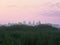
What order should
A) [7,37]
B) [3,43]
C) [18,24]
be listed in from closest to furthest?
[3,43], [7,37], [18,24]

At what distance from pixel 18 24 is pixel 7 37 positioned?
23.6 feet

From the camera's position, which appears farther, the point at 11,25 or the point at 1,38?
the point at 11,25

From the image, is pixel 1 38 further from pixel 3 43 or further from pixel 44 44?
pixel 44 44

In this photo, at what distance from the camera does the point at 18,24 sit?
24094mm

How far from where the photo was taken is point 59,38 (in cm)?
1772

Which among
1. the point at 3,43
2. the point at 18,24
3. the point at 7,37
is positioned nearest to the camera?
the point at 3,43

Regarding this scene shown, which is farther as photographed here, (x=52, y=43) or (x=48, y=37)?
(x=48, y=37)

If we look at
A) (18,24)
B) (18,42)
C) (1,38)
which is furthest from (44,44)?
(18,24)

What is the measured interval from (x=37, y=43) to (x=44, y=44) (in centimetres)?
40

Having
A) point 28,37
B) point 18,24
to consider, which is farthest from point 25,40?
point 18,24

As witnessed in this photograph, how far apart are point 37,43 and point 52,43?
857mm

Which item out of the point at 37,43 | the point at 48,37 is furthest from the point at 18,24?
the point at 37,43

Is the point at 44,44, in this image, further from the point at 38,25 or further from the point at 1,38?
the point at 38,25

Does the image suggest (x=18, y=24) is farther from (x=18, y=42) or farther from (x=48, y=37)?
(x=18, y=42)
